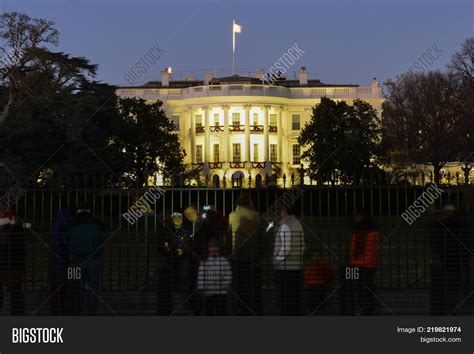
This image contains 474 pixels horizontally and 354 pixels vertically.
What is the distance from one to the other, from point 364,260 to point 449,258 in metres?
0.98

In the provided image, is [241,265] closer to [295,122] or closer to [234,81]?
[234,81]

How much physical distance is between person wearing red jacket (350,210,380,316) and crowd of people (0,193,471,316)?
1cm

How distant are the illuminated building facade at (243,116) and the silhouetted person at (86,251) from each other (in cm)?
6464

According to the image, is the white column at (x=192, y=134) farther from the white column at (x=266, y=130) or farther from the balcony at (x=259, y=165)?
the white column at (x=266, y=130)

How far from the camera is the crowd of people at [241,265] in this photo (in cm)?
921

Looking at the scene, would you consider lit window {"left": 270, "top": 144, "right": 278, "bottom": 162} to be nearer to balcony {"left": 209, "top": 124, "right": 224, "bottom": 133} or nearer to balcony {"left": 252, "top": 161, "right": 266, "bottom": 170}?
balcony {"left": 252, "top": 161, "right": 266, "bottom": 170}

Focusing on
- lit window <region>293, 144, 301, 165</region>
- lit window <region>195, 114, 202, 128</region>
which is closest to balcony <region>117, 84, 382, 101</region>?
lit window <region>195, 114, 202, 128</region>

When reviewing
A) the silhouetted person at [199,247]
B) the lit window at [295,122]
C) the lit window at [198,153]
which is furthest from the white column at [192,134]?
the silhouetted person at [199,247]

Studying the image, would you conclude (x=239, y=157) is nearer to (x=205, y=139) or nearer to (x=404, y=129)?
(x=205, y=139)

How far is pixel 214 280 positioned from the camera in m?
8.89

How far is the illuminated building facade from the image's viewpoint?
76.8m

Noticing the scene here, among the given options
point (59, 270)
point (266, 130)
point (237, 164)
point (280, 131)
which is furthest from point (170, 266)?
point (280, 131)

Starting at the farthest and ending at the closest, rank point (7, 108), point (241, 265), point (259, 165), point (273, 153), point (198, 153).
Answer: point (198, 153) < point (273, 153) < point (259, 165) < point (7, 108) < point (241, 265)

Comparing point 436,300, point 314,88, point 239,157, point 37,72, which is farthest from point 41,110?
point 314,88
